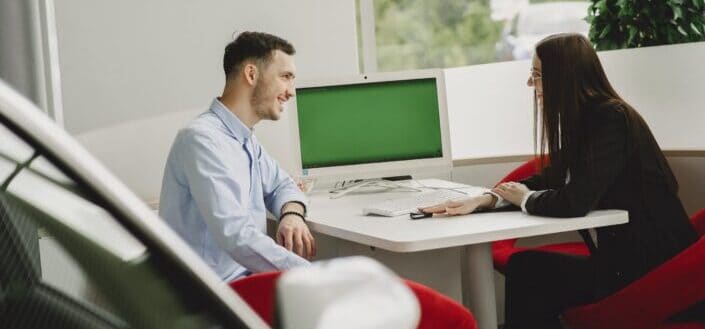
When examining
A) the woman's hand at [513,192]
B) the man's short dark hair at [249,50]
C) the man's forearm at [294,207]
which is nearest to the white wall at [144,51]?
the man's short dark hair at [249,50]

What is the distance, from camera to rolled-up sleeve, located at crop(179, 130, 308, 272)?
2.65 meters

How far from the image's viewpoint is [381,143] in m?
3.82

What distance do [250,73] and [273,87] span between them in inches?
3.4

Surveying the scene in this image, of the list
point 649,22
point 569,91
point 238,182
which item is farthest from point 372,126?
point 649,22

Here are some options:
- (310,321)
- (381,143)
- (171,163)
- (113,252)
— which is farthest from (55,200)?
(381,143)

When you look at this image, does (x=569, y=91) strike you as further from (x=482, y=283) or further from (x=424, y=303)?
(x=424, y=303)

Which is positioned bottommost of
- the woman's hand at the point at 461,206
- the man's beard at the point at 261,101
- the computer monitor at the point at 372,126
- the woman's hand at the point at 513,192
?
the woman's hand at the point at 461,206

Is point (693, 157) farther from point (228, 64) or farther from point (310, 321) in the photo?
point (310, 321)

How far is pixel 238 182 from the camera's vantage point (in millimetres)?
2781

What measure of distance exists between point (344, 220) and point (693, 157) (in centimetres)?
139

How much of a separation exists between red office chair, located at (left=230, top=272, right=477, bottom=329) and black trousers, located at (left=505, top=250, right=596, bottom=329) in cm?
80

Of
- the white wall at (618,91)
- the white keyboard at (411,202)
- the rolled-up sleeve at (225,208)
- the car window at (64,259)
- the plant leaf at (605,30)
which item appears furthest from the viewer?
the plant leaf at (605,30)

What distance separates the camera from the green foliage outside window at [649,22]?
4.30 m

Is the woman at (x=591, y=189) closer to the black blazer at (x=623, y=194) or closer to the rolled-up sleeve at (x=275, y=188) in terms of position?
the black blazer at (x=623, y=194)
